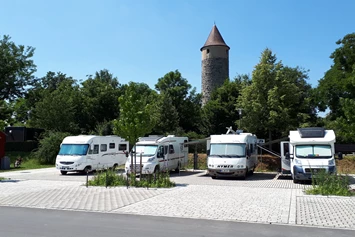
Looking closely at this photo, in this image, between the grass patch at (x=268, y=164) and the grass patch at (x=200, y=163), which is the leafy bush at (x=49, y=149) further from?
the grass patch at (x=268, y=164)

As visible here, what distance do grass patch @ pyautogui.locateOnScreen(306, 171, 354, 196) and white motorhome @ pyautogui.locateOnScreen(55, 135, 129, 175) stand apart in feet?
43.5

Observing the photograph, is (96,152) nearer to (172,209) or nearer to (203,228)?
(172,209)

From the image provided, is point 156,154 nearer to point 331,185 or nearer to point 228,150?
point 228,150

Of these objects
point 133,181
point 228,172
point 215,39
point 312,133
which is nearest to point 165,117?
point 228,172

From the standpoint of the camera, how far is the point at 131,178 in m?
15.4

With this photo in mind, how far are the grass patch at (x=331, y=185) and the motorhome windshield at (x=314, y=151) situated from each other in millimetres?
3503

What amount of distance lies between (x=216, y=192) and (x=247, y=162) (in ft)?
20.0

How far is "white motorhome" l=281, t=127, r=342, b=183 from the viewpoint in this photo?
1657cm

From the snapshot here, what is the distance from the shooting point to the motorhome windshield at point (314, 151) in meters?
17.0

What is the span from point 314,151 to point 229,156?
4.16 meters

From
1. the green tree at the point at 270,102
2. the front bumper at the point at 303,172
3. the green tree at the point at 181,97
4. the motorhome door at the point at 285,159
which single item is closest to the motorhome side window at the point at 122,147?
the green tree at the point at 270,102

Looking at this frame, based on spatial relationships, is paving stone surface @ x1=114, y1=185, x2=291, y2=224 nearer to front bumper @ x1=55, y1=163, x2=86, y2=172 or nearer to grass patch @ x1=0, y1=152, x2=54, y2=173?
front bumper @ x1=55, y1=163, x2=86, y2=172

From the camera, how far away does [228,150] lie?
63.4 feet

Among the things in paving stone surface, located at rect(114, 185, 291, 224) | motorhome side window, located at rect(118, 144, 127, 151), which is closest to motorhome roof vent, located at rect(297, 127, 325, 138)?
paving stone surface, located at rect(114, 185, 291, 224)
